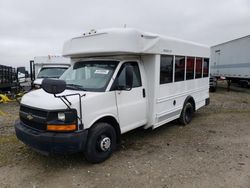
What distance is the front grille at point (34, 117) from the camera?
12.4ft

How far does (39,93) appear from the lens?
14.2 feet

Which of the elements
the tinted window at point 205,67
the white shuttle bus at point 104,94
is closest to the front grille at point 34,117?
the white shuttle bus at point 104,94

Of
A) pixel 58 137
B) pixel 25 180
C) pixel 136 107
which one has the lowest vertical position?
pixel 25 180

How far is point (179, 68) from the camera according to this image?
6.29 meters

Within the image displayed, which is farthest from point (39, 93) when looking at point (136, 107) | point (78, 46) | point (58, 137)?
point (136, 107)

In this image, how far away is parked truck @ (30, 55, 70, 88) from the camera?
11.9 m

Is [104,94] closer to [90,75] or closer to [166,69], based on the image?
[90,75]

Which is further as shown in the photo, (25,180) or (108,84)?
(108,84)

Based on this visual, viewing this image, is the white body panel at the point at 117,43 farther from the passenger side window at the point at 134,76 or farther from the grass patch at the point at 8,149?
the grass patch at the point at 8,149

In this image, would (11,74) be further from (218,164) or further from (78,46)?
(218,164)

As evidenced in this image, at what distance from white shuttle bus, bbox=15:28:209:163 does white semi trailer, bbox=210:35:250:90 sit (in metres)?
10.8

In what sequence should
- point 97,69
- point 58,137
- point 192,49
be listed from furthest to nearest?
point 192,49, point 97,69, point 58,137

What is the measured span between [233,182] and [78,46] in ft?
13.4

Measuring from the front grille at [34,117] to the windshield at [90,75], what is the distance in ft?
2.75
